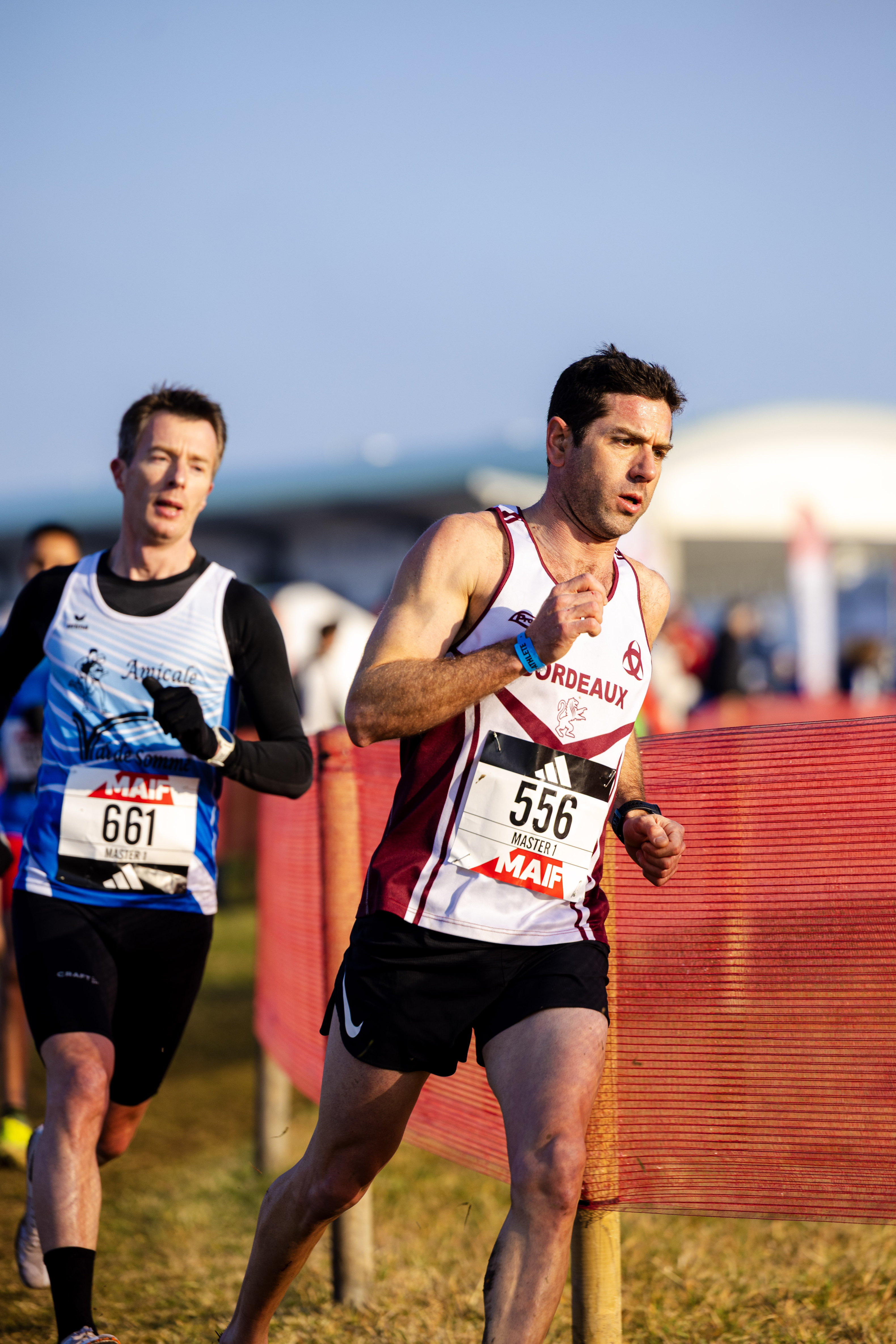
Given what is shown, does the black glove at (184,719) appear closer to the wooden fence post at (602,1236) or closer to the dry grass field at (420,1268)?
the wooden fence post at (602,1236)

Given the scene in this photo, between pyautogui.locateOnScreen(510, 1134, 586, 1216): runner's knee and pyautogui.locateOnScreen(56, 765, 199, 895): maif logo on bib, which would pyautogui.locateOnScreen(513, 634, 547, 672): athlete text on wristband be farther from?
pyautogui.locateOnScreen(56, 765, 199, 895): maif logo on bib

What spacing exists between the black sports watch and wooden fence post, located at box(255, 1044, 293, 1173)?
2751 millimetres

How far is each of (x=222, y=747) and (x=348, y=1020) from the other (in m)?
0.82

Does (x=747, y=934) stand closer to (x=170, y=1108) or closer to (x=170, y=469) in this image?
(x=170, y=469)

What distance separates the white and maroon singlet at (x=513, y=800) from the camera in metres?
2.66

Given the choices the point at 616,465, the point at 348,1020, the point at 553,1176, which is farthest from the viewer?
the point at 616,465

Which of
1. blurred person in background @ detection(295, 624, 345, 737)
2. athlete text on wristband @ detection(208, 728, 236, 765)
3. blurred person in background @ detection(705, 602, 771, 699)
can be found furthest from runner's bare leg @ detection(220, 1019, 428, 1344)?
blurred person in background @ detection(705, 602, 771, 699)

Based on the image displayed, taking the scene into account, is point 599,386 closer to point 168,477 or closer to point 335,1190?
point 168,477

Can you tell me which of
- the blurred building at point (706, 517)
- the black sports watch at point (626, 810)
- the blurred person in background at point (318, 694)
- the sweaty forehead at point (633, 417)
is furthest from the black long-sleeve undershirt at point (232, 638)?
the blurred building at point (706, 517)

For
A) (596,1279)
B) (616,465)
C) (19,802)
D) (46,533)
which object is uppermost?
(46,533)

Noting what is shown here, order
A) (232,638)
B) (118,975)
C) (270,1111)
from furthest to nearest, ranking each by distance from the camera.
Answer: (270,1111), (232,638), (118,975)

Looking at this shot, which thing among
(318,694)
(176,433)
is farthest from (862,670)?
(176,433)

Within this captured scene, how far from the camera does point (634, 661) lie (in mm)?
2840

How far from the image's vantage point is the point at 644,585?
3.05 m
